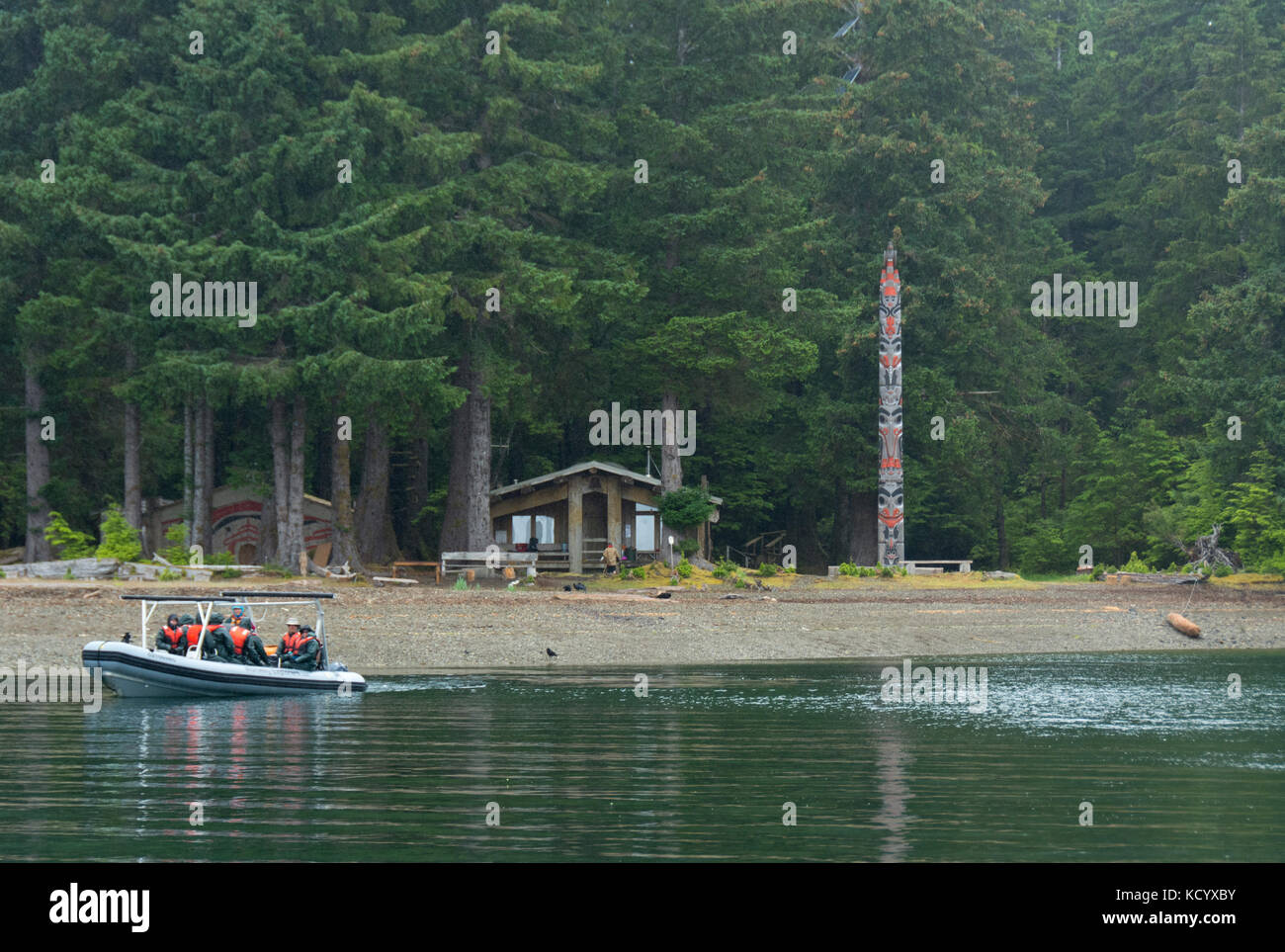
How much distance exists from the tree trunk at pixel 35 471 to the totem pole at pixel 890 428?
27.6 m

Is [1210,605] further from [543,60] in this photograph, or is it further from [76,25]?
[76,25]

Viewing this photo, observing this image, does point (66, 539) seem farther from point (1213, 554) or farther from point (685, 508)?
point (1213, 554)

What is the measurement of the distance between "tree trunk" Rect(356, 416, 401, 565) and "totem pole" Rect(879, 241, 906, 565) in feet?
56.4

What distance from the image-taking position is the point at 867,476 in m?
59.6

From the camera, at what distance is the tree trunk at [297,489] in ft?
149

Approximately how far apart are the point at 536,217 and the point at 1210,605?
26.2m

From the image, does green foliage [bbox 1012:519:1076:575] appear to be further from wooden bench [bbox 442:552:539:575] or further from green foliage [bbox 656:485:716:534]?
wooden bench [bbox 442:552:539:575]

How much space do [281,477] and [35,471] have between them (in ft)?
31.9

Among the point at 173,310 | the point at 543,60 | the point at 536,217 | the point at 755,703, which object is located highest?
the point at 543,60

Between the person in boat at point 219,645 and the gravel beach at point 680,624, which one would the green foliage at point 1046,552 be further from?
the person in boat at point 219,645

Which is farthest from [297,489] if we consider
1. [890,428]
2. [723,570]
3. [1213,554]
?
[1213,554]

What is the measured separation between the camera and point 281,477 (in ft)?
154

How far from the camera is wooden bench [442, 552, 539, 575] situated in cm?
4809
